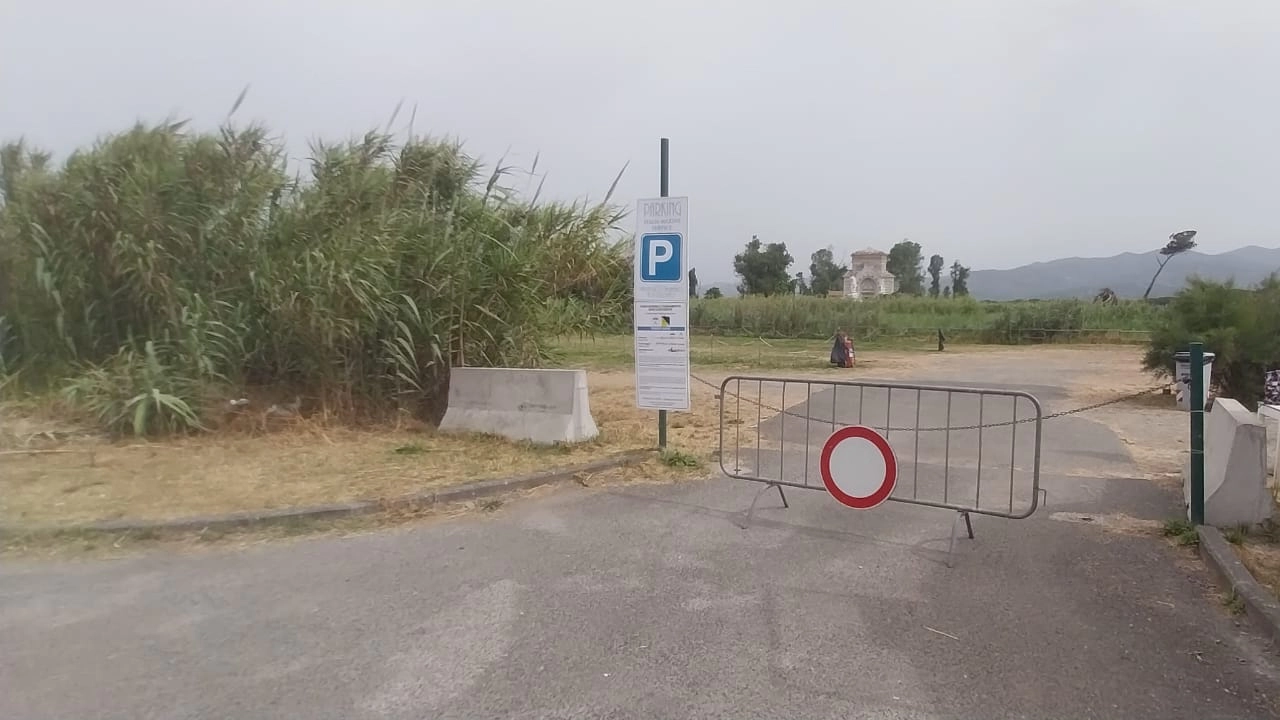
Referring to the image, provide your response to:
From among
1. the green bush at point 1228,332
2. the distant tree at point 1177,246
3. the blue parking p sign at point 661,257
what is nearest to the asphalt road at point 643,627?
the blue parking p sign at point 661,257

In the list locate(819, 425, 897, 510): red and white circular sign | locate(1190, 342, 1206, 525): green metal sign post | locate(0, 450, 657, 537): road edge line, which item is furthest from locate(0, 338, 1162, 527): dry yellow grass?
locate(1190, 342, 1206, 525): green metal sign post

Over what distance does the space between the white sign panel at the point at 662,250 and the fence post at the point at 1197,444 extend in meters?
4.06

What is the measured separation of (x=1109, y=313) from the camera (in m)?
37.5

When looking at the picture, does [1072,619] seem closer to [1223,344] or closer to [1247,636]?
[1247,636]

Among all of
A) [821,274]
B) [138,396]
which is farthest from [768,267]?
[138,396]

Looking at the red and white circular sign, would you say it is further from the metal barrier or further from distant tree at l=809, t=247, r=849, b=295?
distant tree at l=809, t=247, r=849, b=295

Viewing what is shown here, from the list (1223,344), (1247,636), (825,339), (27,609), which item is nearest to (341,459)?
(27,609)

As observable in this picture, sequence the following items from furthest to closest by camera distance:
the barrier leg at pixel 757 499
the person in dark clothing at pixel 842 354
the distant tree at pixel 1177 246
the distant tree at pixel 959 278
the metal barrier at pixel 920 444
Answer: the distant tree at pixel 959 278 < the distant tree at pixel 1177 246 < the person in dark clothing at pixel 842 354 < the metal barrier at pixel 920 444 < the barrier leg at pixel 757 499

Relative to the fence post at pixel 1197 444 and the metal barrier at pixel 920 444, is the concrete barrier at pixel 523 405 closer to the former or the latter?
the metal barrier at pixel 920 444

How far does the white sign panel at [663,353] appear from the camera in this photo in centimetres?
803

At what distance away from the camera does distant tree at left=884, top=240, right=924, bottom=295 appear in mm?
102312

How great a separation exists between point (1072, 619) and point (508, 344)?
7.15 meters

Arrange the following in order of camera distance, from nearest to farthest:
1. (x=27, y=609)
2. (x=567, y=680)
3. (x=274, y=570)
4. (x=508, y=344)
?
(x=567, y=680) → (x=27, y=609) → (x=274, y=570) → (x=508, y=344)

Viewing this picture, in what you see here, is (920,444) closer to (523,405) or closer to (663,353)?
(663,353)
